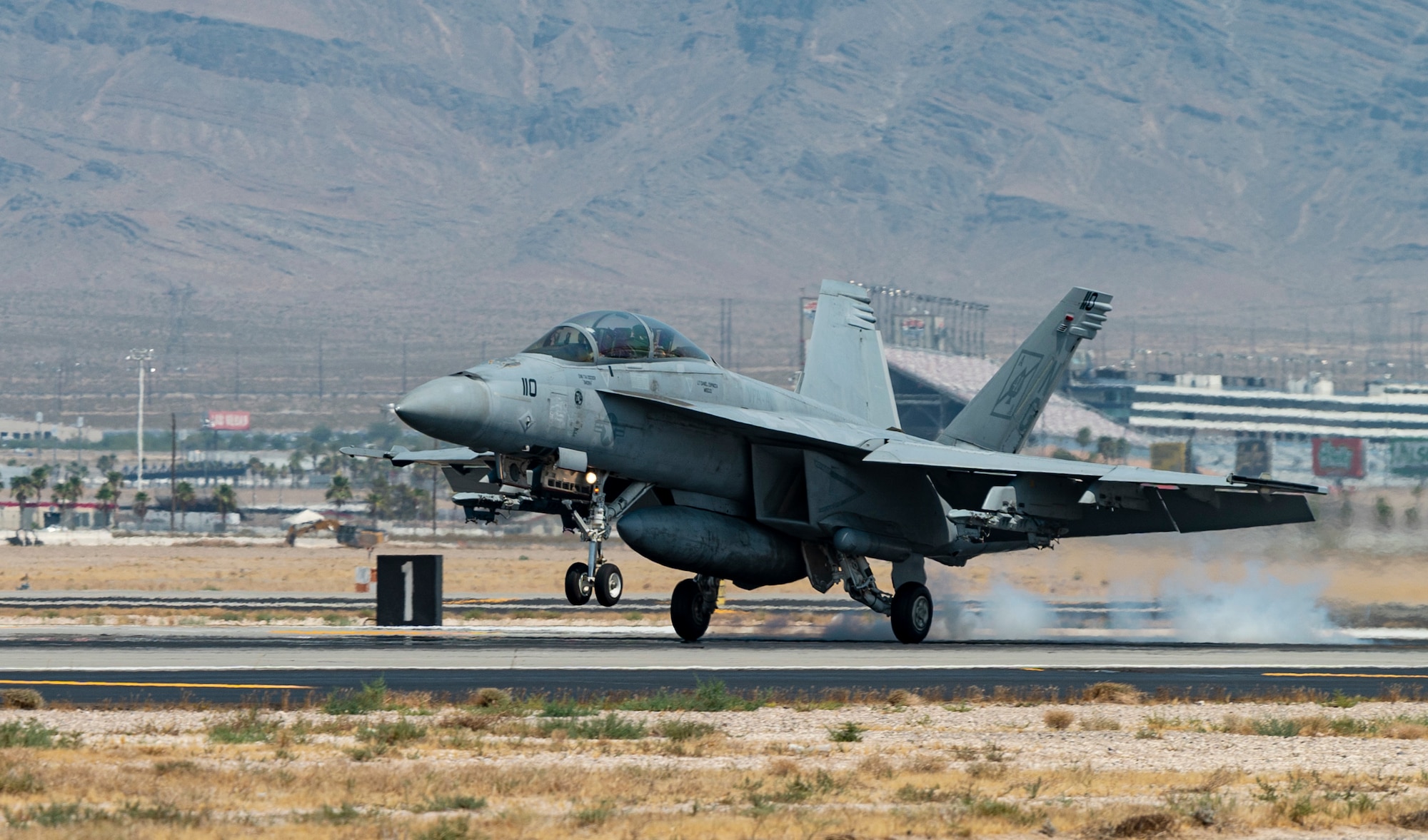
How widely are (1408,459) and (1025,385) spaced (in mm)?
161208

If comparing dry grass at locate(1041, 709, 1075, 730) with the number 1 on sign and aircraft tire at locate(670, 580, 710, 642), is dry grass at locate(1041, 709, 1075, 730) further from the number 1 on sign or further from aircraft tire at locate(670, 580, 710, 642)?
the number 1 on sign

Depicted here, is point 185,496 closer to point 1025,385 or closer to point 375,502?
point 375,502

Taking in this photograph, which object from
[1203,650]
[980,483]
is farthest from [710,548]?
[1203,650]

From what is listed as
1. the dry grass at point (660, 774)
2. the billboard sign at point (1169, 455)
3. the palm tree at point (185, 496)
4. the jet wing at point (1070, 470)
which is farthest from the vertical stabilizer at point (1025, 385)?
the billboard sign at point (1169, 455)

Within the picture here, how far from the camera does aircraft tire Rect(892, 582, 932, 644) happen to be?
104ft

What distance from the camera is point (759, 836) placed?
520 inches

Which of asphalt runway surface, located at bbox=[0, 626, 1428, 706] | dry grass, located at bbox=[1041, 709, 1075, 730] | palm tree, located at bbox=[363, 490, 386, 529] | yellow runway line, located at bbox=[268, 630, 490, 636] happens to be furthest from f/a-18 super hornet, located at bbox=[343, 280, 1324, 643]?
palm tree, located at bbox=[363, 490, 386, 529]

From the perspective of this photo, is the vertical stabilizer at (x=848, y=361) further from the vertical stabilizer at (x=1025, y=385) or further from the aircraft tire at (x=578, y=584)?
the aircraft tire at (x=578, y=584)

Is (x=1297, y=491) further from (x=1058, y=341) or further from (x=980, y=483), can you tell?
(x=1058, y=341)

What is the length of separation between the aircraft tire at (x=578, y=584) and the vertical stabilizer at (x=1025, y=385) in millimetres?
11296

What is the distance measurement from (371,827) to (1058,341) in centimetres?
2442

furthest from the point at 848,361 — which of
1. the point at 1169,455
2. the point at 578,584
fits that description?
the point at 1169,455

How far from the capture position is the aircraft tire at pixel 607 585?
84.7 ft

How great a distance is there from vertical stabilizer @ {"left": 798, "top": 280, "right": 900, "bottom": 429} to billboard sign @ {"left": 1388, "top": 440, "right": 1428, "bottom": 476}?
150160 mm
